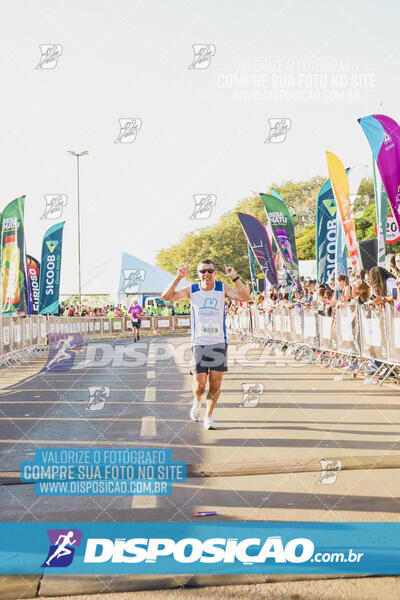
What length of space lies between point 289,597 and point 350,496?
1.74 metres

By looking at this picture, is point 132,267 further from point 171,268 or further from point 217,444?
point 217,444

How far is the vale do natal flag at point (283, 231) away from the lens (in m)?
20.8

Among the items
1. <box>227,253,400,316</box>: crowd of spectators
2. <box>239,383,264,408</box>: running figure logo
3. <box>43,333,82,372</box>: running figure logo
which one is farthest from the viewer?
<box>43,333,82,372</box>: running figure logo

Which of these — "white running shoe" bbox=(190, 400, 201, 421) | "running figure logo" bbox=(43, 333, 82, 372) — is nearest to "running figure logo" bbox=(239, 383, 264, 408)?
"white running shoe" bbox=(190, 400, 201, 421)

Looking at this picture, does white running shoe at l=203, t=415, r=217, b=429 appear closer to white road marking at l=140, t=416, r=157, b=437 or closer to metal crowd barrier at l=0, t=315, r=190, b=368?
white road marking at l=140, t=416, r=157, b=437

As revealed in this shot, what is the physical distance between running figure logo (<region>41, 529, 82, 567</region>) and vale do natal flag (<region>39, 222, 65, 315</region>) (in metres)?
22.1

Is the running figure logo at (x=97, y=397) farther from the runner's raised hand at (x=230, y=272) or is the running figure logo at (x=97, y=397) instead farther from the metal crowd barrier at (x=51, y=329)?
the metal crowd barrier at (x=51, y=329)

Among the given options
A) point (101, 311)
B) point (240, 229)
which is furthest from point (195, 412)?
point (240, 229)

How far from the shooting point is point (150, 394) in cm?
1152

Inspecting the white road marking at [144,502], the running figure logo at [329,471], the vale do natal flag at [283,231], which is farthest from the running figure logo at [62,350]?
the white road marking at [144,502]

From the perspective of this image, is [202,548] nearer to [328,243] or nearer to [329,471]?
[329,471]

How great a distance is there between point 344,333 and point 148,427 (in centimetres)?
671

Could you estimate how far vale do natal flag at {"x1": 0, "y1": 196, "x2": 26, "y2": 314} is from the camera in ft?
65.4

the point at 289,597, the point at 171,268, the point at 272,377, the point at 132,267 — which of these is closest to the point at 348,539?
the point at 289,597
